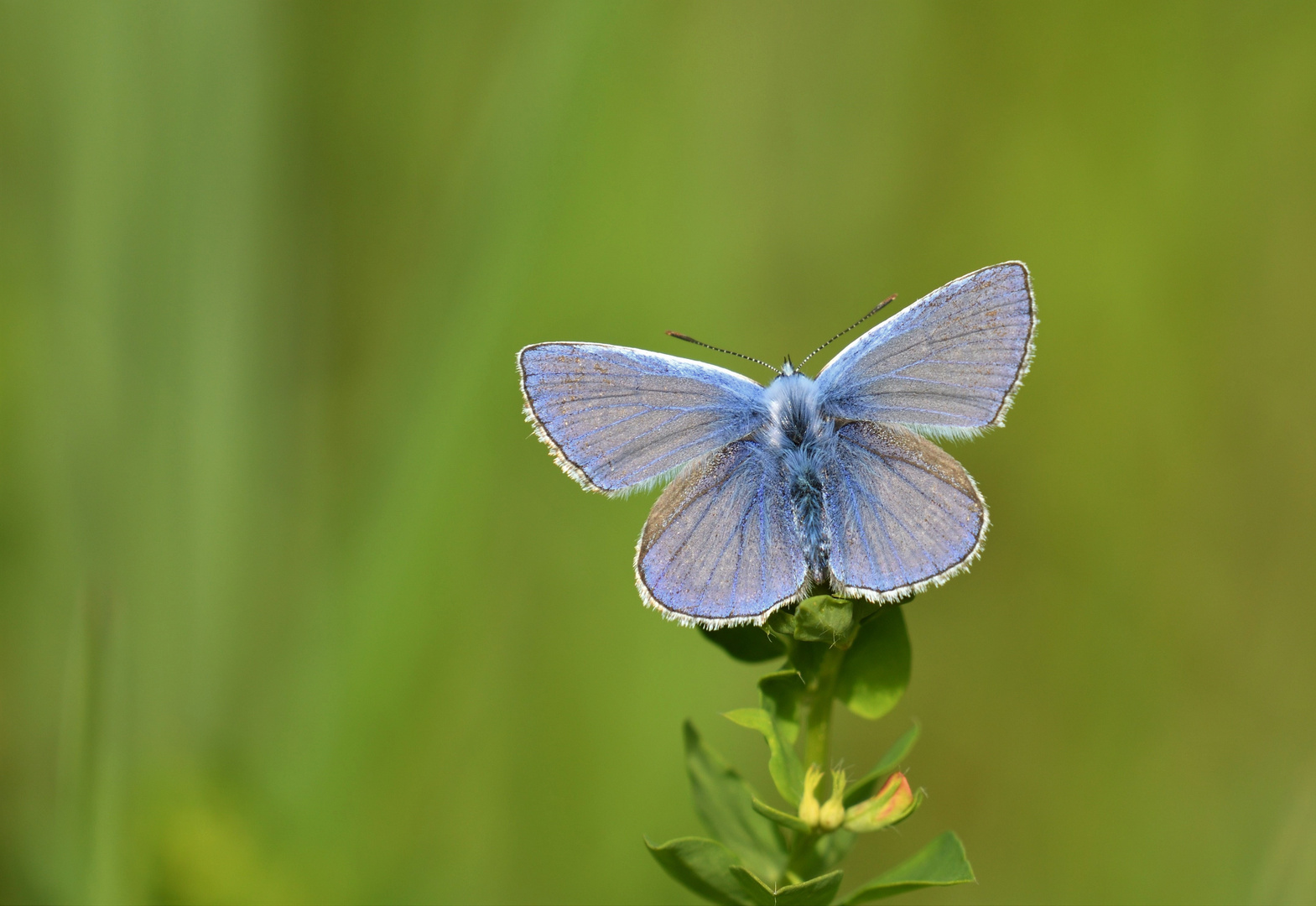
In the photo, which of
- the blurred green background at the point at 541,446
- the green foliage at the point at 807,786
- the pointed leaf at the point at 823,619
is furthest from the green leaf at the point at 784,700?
the blurred green background at the point at 541,446

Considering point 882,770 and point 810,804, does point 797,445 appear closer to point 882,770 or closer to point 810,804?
point 882,770

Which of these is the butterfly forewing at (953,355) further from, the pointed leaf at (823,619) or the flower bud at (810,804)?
the flower bud at (810,804)

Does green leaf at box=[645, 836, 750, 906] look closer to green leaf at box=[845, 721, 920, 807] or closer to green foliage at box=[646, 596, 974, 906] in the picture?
green foliage at box=[646, 596, 974, 906]

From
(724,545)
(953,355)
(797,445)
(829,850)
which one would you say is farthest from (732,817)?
(953,355)

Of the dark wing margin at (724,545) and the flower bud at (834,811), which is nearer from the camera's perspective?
the flower bud at (834,811)

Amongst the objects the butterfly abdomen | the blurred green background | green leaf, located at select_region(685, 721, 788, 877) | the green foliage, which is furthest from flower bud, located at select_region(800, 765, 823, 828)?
the blurred green background

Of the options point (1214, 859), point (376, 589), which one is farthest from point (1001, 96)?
point (376, 589)

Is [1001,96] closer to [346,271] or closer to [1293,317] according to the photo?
[1293,317]
